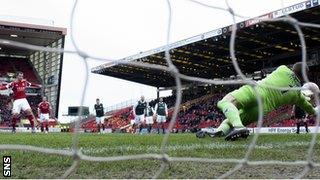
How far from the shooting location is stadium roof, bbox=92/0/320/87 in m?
21.7

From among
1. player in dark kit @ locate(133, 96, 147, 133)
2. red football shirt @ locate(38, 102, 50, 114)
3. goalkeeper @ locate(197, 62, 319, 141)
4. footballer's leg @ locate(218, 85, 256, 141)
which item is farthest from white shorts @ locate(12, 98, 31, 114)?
footballer's leg @ locate(218, 85, 256, 141)

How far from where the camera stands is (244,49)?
26.1m

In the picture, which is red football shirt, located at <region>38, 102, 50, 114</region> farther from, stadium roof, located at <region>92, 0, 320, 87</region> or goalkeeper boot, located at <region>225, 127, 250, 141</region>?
goalkeeper boot, located at <region>225, 127, 250, 141</region>

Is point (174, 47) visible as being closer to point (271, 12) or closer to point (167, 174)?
point (271, 12)

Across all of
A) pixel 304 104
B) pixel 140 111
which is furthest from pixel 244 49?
pixel 304 104

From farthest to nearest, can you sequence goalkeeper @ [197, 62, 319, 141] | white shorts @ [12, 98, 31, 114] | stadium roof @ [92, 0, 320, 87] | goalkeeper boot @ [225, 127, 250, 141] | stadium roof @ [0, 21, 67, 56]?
stadium roof @ [0, 21, 67, 56]
stadium roof @ [92, 0, 320, 87]
white shorts @ [12, 98, 31, 114]
goalkeeper @ [197, 62, 319, 141]
goalkeeper boot @ [225, 127, 250, 141]

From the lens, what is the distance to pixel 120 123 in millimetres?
28938

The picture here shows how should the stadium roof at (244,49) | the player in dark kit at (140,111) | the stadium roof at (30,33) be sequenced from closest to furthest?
the player in dark kit at (140,111)
the stadium roof at (244,49)
the stadium roof at (30,33)

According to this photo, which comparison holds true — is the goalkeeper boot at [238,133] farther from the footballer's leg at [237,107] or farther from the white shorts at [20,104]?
the white shorts at [20,104]

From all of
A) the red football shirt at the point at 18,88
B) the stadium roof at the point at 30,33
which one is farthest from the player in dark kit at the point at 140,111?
the stadium roof at the point at 30,33

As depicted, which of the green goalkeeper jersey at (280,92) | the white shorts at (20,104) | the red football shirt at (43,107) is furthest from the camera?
the red football shirt at (43,107)

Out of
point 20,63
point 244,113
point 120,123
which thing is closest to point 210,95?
point 120,123

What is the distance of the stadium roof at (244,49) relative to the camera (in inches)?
855

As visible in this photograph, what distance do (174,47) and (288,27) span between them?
5.77 metres
